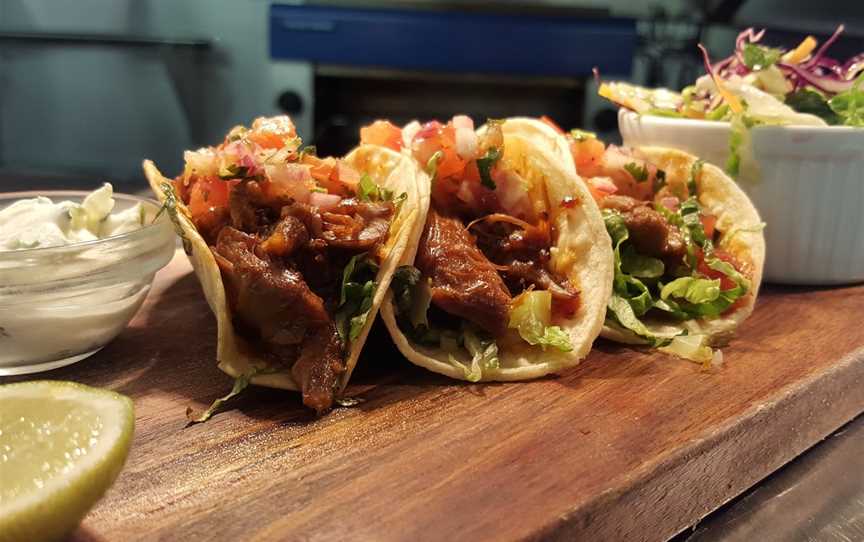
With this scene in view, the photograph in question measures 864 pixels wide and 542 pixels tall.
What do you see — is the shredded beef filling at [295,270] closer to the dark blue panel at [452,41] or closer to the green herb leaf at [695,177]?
the green herb leaf at [695,177]

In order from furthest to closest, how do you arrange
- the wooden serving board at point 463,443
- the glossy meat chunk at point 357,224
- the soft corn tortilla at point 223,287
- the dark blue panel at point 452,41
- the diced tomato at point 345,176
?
the dark blue panel at point 452,41
the diced tomato at point 345,176
the glossy meat chunk at point 357,224
the soft corn tortilla at point 223,287
the wooden serving board at point 463,443

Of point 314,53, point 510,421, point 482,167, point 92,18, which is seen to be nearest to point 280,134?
point 482,167

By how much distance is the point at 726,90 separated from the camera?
3107mm

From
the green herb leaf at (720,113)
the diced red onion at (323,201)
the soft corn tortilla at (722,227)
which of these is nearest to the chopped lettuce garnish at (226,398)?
the diced red onion at (323,201)

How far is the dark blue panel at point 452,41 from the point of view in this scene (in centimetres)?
646

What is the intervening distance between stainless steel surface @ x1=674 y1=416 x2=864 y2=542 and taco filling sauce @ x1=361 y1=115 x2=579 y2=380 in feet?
2.14

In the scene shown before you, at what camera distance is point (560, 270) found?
2438 millimetres

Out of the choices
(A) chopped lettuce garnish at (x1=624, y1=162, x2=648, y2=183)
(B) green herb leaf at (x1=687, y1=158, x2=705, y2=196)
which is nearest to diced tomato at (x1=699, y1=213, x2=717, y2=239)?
(B) green herb leaf at (x1=687, y1=158, x2=705, y2=196)

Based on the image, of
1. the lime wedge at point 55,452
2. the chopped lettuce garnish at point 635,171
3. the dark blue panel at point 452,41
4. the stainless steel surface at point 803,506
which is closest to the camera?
the lime wedge at point 55,452

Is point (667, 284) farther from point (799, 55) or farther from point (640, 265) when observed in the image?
point (799, 55)

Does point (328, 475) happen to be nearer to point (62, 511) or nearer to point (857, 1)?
point (62, 511)

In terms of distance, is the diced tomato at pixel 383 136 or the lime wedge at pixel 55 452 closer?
the lime wedge at pixel 55 452

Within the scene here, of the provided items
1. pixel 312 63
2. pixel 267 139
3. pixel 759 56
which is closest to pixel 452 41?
Answer: pixel 312 63

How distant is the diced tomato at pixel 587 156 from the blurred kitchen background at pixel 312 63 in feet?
12.7
